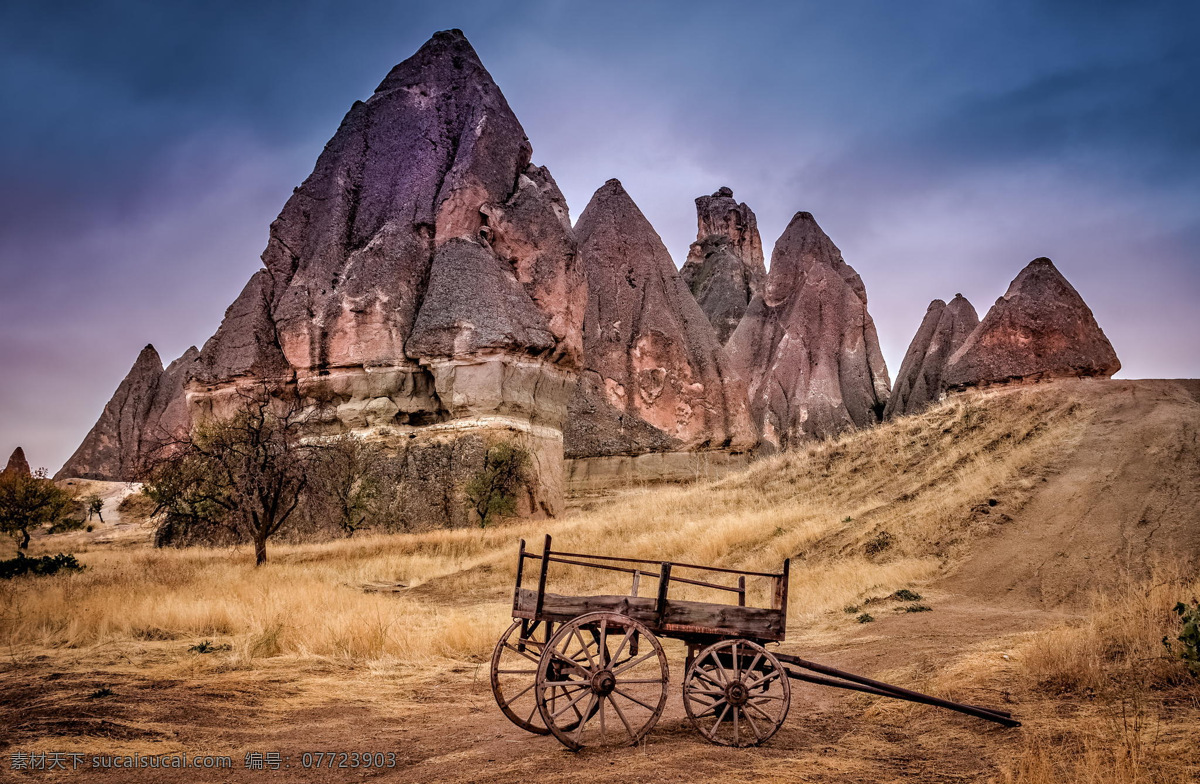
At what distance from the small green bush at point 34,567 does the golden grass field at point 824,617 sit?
0.61 m

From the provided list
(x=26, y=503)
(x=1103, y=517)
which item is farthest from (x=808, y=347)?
(x=26, y=503)

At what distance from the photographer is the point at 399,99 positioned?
34.2 m

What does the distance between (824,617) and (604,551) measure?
8.04 m

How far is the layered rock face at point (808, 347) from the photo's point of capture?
157ft

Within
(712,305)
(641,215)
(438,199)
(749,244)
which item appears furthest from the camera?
(749,244)

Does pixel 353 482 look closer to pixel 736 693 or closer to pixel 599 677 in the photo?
pixel 599 677

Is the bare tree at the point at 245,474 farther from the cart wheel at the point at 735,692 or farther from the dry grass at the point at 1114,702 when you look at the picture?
the dry grass at the point at 1114,702

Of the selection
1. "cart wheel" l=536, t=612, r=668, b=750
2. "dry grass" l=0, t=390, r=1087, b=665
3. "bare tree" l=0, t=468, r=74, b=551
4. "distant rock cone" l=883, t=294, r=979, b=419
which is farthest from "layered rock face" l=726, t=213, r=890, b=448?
"cart wheel" l=536, t=612, r=668, b=750

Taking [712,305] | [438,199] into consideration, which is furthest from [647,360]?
[712,305]

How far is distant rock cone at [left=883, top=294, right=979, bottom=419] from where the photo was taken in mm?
47188

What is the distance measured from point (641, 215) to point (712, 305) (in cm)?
2392

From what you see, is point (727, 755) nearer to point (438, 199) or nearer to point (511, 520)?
point (511, 520)

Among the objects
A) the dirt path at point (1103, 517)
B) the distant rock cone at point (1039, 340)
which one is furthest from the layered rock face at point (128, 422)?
the dirt path at point (1103, 517)

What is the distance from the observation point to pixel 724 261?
67.5 m
